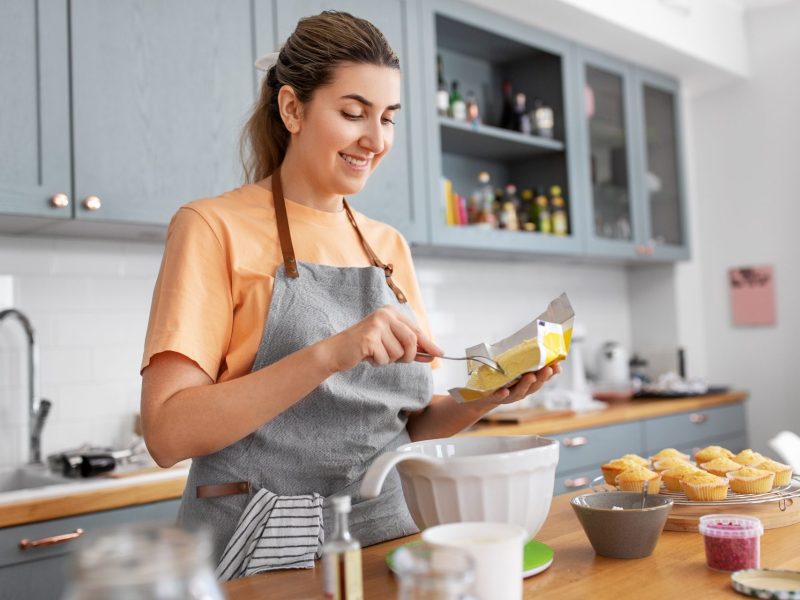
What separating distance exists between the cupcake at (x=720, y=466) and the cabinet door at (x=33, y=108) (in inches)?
63.8

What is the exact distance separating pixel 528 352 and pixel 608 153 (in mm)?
2910

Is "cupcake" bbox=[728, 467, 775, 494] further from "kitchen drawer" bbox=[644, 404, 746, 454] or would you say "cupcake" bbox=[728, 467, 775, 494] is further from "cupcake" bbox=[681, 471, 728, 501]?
"kitchen drawer" bbox=[644, 404, 746, 454]

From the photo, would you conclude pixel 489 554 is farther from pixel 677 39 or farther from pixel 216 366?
pixel 677 39

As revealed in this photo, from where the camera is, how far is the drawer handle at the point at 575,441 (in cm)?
303

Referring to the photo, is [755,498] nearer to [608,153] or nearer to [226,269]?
[226,269]

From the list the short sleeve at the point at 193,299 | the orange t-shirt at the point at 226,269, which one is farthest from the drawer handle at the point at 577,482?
the short sleeve at the point at 193,299

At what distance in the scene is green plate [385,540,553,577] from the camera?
3.40 feet

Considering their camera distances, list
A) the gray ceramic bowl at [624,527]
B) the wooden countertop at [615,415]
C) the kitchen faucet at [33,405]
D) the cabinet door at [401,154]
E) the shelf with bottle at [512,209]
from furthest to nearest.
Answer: the shelf with bottle at [512,209]
the wooden countertop at [615,415]
the cabinet door at [401,154]
the kitchen faucet at [33,405]
the gray ceramic bowl at [624,527]

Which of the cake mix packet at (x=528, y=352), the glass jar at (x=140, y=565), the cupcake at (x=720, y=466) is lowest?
the cupcake at (x=720, y=466)

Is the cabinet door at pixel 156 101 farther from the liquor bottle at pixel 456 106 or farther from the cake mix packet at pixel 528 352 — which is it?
the cake mix packet at pixel 528 352

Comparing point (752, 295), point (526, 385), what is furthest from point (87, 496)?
point (752, 295)

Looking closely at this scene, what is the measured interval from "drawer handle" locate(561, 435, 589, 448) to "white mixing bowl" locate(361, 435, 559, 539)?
6.68 feet

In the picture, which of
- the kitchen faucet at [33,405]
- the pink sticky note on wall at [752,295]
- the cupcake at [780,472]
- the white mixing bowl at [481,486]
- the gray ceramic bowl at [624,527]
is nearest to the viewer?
the white mixing bowl at [481,486]

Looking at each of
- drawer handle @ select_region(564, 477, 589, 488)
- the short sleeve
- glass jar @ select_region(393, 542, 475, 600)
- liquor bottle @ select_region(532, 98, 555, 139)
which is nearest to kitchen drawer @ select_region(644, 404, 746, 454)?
drawer handle @ select_region(564, 477, 589, 488)
